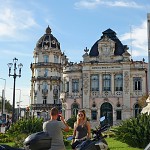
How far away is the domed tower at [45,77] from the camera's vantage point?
275 feet

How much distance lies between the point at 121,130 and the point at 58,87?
223 ft

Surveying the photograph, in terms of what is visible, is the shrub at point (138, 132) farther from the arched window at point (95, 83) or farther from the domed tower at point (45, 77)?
the domed tower at point (45, 77)

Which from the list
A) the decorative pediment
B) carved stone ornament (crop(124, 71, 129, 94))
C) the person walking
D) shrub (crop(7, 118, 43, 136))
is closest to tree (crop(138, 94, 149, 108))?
carved stone ornament (crop(124, 71, 129, 94))

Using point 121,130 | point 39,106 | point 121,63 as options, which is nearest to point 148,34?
point 121,130

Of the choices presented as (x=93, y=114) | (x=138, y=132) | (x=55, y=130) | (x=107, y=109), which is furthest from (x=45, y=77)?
(x=55, y=130)

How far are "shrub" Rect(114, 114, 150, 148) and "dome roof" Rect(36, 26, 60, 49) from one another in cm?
6856

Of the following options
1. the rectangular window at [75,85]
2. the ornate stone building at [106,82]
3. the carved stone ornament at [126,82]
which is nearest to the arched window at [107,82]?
the ornate stone building at [106,82]

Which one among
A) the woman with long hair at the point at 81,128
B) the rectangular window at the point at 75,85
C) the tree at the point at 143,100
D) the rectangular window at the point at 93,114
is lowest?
the rectangular window at the point at 93,114

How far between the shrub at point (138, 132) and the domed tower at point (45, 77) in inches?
2595

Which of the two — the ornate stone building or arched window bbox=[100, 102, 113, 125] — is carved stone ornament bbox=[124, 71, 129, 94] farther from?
arched window bbox=[100, 102, 113, 125]

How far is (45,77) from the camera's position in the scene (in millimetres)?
83750

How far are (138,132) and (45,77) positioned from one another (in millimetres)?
67642

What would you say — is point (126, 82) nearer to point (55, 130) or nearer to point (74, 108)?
point (74, 108)

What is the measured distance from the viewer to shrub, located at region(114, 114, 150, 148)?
16.6m
